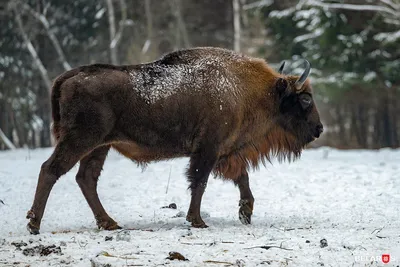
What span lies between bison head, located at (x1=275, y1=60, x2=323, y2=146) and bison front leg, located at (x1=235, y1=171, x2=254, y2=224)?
37.9 inches

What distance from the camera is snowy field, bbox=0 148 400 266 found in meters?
5.90

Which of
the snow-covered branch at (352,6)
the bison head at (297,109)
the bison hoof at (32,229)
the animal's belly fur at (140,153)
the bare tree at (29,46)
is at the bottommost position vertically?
the bison hoof at (32,229)

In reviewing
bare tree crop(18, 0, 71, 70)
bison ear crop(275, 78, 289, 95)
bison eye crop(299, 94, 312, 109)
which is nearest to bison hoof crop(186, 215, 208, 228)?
bison ear crop(275, 78, 289, 95)

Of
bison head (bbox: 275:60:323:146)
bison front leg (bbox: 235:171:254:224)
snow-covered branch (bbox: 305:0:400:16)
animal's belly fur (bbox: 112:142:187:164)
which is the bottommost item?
bison front leg (bbox: 235:171:254:224)

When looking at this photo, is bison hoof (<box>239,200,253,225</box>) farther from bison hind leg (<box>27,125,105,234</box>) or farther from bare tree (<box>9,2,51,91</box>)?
bare tree (<box>9,2,51,91</box>)

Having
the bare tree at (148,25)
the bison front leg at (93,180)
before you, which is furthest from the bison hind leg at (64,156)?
the bare tree at (148,25)

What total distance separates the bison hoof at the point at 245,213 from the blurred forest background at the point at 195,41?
56.0 ft

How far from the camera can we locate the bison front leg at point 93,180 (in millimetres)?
7895

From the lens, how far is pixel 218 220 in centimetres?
842

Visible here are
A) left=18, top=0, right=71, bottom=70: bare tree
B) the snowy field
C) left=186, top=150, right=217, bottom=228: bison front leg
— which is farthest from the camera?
left=18, top=0, right=71, bottom=70: bare tree

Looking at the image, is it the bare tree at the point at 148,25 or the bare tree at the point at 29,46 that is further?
the bare tree at the point at 148,25

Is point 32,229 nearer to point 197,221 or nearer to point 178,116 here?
point 197,221

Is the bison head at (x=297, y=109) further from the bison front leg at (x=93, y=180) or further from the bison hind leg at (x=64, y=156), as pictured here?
the bison hind leg at (x=64, y=156)

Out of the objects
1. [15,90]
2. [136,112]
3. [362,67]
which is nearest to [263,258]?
[136,112]
